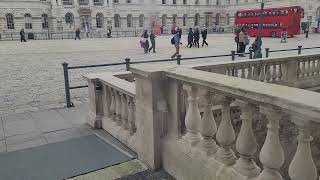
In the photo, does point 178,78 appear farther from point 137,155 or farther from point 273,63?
point 273,63

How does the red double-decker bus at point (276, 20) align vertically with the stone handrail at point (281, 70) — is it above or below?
above

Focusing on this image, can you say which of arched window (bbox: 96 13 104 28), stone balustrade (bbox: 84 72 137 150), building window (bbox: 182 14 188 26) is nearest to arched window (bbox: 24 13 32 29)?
arched window (bbox: 96 13 104 28)

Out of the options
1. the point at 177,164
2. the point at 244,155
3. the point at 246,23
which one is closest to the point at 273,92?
the point at 244,155

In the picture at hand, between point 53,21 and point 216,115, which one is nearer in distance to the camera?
point 216,115

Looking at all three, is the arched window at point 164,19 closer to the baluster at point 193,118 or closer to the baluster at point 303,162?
the baluster at point 193,118

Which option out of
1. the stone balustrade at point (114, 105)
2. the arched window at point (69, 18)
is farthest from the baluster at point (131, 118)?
the arched window at point (69, 18)

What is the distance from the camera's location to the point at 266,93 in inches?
95.7

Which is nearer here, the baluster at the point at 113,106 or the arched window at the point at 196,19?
the baluster at the point at 113,106

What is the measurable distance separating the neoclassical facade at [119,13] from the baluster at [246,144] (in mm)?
59979

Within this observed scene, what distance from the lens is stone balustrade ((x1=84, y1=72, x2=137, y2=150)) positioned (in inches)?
194

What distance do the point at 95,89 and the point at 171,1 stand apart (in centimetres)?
7878

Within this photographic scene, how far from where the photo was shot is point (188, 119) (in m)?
3.60

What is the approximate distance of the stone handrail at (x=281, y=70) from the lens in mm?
7035

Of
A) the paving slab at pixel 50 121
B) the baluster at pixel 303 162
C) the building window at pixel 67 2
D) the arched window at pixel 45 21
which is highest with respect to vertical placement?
the building window at pixel 67 2
